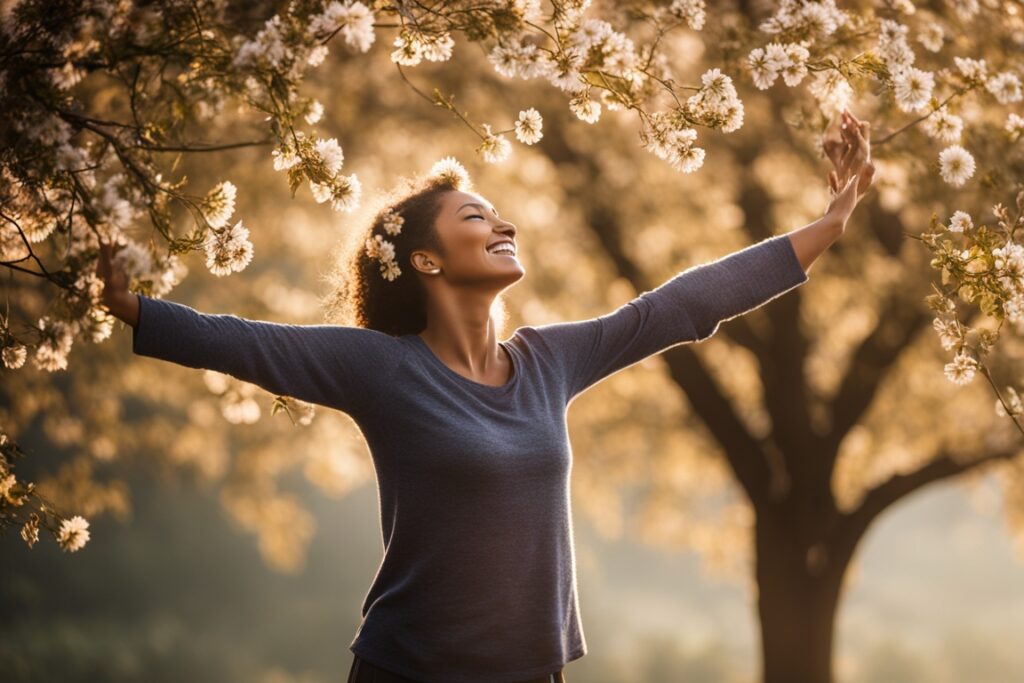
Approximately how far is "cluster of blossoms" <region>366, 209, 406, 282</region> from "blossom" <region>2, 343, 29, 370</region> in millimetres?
881

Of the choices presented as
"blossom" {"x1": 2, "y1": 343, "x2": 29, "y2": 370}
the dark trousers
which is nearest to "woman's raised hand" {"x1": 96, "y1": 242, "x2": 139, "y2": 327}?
"blossom" {"x1": 2, "y1": 343, "x2": 29, "y2": 370}

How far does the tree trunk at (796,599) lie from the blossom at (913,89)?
4.78 meters

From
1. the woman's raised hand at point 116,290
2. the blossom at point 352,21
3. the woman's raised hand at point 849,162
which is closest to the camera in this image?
the woman's raised hand at point 116,290

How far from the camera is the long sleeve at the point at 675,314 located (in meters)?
2.78

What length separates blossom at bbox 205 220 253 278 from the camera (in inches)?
89.0

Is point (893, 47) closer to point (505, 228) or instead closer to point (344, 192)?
point (505, 228)

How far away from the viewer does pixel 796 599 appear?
A: 702 cm

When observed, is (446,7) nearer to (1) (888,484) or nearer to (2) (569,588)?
(2) (569,588)

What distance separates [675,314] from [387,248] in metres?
0.81

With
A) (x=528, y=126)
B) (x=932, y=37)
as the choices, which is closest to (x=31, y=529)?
(x=528, y=126)

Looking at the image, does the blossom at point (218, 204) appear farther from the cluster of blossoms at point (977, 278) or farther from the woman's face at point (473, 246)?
the cluster of blossoms at point (977, 278)

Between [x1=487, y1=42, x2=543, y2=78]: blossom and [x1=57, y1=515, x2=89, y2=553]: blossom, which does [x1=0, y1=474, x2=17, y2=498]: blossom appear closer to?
[x1=57, y1=515, x2=89, y2=553]: blossom

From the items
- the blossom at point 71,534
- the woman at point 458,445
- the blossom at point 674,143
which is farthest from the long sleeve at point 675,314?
the blossom at point 71,534

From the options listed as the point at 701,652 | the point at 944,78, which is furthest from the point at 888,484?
the point at 701,652
